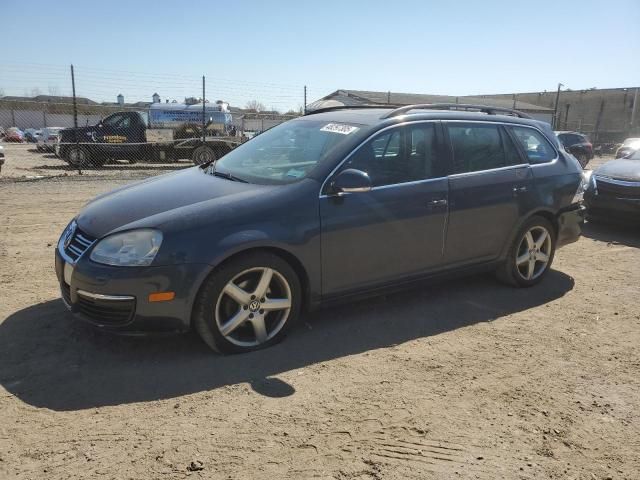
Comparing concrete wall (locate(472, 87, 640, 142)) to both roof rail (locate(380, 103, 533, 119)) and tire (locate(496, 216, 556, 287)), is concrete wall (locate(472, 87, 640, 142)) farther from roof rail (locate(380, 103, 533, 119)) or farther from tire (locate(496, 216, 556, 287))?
tire (locate(496, 216, 556, 287))

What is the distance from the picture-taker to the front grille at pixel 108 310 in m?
3.32

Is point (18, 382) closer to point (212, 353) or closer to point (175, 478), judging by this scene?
point (212, 353)

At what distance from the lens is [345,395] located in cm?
320

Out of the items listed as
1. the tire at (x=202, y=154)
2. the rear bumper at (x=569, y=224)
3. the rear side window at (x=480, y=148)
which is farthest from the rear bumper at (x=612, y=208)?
the tire at (x=202, y=154)

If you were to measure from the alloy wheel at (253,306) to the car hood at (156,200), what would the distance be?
54 cm

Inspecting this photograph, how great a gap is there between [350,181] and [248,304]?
1.12 meters

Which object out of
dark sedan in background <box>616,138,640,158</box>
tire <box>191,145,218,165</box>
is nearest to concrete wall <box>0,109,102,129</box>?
tire <box>191,145,218,165</box>

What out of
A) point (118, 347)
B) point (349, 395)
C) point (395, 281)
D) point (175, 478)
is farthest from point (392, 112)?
point (175, 478)

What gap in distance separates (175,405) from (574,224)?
4.39m

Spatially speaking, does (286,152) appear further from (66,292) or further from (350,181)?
(66,292)

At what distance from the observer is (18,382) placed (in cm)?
320

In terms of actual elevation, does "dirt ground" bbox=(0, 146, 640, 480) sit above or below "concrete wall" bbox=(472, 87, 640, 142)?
below

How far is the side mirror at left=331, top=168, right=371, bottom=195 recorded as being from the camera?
12.4ft

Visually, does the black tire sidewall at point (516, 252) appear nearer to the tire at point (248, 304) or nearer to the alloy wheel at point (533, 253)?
the alloy wheel at point (533, 253)
